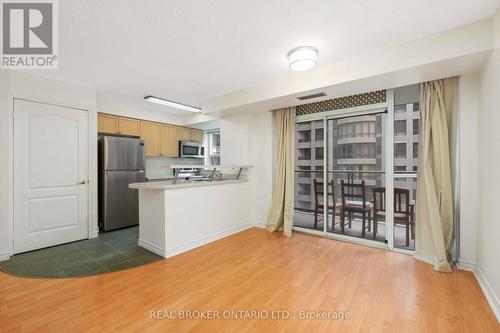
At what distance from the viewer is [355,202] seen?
3781 millimetres

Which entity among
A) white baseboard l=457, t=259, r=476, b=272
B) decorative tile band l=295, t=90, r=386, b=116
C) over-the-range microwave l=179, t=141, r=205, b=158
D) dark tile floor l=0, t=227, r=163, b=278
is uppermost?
decorative tile band l=295, t=90, r=386, b=116

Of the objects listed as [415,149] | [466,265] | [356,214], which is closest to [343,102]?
[415,149]

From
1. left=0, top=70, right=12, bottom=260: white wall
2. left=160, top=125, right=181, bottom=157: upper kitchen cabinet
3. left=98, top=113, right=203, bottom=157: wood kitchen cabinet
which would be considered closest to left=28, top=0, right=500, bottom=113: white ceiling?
left=0, top=70, right=12, bottom=260: white wall

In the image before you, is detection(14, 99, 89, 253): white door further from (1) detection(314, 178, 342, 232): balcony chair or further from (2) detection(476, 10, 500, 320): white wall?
(2) detection(476, 10, 500, 320): white wall

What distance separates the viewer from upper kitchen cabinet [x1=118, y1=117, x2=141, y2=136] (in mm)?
4527

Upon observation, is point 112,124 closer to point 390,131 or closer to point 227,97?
point 227,97

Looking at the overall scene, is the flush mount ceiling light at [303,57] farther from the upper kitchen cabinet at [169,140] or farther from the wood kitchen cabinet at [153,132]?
the upper kitchen cabinet at [169,140]

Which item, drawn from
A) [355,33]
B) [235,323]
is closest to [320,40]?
[355,33]

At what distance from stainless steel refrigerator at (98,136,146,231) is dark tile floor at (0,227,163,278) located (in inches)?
25.2

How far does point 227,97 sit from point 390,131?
8.83 feet

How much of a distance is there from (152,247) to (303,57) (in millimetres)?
3204

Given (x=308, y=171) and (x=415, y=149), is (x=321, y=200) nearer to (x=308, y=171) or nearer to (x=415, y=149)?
(x=308, y=171)

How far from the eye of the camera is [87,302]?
1.98m

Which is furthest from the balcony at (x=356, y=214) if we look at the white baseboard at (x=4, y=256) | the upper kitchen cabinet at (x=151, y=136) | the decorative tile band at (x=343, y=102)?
the white baseboard at (x=4, y=256)
